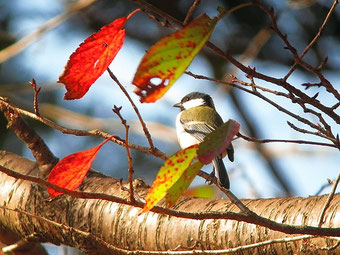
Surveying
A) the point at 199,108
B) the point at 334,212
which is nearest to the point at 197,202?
the point at 334,212

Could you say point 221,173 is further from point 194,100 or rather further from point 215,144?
point 215,144

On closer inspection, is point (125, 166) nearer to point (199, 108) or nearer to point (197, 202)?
point (199, 108)

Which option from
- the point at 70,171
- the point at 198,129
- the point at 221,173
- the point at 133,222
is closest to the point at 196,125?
the point at 198,129

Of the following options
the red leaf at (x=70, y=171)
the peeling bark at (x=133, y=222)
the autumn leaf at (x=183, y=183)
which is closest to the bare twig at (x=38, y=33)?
the peeling bark at (x=133, y=222)

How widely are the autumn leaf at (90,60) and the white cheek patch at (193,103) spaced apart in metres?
2.63

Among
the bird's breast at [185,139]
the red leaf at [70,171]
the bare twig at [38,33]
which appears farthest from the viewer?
the bare twig at [38,33]

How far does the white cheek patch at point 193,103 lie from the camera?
3.93m

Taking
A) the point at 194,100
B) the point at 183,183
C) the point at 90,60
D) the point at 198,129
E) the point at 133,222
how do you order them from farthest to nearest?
the point at 194,100 → the point at 198,129 → the point at 133,222 → the point at 90,60 → the point at 183,183

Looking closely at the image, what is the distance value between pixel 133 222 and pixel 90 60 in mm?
758

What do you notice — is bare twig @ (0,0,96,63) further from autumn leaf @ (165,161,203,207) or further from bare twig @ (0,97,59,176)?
autumn leaf @ (165,161,203,207)

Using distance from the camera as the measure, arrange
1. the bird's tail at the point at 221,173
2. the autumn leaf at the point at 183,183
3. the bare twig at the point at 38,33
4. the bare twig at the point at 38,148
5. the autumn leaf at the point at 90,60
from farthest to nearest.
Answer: the bare twig at the point at 38,33, the bird's tail at the point at 221,173, the bare twig at the point at 38,148, the autumn leaf at the point at 90,60, the autumn leaf at the point at 183,183

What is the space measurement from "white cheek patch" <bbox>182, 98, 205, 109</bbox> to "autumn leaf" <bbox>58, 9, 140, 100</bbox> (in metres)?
2.63

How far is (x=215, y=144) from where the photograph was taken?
3.47 feet

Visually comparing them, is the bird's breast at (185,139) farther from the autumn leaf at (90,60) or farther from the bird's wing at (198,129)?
the autumn leaf at (90,60)
